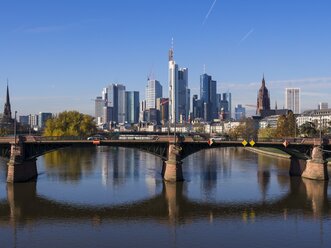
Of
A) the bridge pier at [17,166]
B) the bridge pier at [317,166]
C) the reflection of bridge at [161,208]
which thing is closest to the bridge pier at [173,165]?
the reflection of bridge at [161,208]

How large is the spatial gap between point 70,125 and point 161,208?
129019 millimetres

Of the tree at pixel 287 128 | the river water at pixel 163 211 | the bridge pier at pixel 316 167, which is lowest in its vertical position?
the river water at pixel 163 211

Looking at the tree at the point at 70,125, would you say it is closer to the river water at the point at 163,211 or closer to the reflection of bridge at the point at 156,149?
the river water at the point at 163,211

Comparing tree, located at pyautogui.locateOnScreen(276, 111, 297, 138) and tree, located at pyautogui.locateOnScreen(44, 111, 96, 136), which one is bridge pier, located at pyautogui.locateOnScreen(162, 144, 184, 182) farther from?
tree, located at pyautogui.locateOnScreen(44, 111, 96, 136)

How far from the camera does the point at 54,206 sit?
67.3m

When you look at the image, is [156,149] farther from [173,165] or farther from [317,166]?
[317,166]

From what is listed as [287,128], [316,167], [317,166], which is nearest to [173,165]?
[316,167]

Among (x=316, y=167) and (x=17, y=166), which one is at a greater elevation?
(x=17, y=166)

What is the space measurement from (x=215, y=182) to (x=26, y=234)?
1786 inches

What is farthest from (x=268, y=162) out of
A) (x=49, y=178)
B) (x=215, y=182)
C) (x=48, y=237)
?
(x=48, y=237)

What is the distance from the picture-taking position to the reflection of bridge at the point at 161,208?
200ft

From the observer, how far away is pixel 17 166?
86.6m

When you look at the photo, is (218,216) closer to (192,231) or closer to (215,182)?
(192,231)

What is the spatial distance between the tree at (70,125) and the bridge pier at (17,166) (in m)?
94.2
